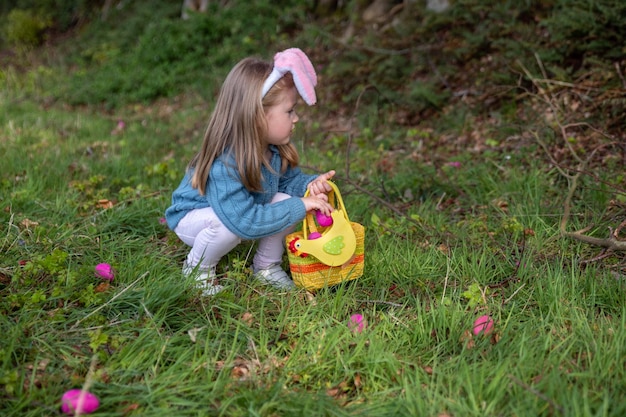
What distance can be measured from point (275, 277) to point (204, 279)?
0.40m

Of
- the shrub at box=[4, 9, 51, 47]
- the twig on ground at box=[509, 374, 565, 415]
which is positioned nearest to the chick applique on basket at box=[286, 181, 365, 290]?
the twig on ground at box=[509, 374, 565, 415]

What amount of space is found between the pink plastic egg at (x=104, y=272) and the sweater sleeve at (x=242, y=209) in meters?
0.54

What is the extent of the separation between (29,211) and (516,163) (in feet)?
10.3

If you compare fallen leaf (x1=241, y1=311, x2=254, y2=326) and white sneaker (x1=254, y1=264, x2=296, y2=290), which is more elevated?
fallen leaf (x1=241, y1=311, x2=254, y2=326)

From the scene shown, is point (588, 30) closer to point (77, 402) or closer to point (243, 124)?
point (243, 124)

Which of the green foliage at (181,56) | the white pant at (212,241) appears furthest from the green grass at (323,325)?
the green foliage at (181,56)

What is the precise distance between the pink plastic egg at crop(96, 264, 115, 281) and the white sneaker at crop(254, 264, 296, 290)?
67 cm

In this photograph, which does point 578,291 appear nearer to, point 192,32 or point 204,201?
point 204,201

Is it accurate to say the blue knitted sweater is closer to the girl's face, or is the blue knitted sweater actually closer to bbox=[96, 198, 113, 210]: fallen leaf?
the girl's face

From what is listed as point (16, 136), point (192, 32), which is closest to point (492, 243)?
point (16, 136)

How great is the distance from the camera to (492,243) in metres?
3.30

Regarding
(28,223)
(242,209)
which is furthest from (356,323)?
(28,223)

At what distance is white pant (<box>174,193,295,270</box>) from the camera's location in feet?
9.55

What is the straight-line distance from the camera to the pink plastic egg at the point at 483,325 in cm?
244
